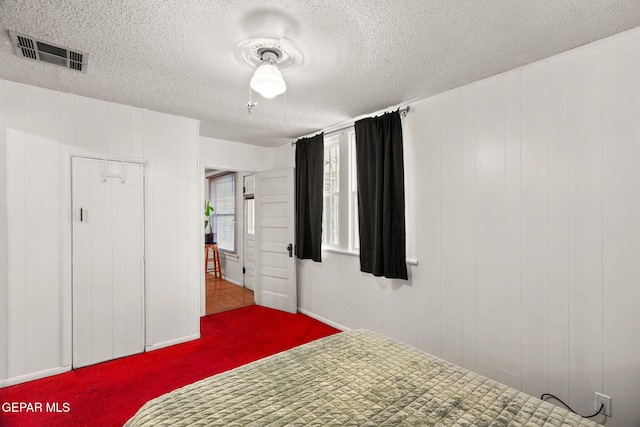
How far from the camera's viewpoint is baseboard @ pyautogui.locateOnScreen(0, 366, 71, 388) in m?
2.53

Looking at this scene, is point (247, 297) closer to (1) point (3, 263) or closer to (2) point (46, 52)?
(1) point (3, 263)

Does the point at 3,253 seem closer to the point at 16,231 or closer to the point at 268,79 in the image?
the point at 16,231

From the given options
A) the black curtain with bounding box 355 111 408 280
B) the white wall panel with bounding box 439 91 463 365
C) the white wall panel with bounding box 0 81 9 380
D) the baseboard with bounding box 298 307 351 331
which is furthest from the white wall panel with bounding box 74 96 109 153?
the white wall panel with bounding box 439 91 463 365

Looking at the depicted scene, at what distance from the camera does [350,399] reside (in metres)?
1.37

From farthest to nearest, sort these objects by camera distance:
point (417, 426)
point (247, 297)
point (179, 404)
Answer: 1. point (247, 297)
2. point (179, 404)
3. point (417, 426)

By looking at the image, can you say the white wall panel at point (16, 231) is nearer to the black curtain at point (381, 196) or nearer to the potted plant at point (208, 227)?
the black curtain at point (381, 196)

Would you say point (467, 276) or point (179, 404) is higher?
point (467, 276)

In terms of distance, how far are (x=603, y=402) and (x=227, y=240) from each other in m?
6.05

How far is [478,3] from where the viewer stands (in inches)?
63.4

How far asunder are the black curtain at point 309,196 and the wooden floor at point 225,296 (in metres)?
1.43

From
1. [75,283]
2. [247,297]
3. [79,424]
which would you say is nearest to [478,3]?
[79,424]

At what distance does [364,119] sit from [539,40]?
65.1 inches

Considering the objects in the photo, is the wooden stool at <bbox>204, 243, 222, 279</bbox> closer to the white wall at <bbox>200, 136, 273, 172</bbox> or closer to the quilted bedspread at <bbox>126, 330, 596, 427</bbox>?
the white wall at <bbox>200, 136, 273, 172</bbox>

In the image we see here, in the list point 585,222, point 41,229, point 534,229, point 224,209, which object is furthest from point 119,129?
point 585,222
